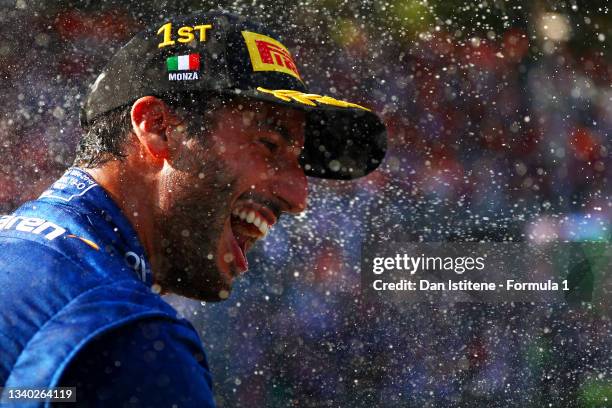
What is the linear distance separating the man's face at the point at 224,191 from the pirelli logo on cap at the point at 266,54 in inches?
2.6

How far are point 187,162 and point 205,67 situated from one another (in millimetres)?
155

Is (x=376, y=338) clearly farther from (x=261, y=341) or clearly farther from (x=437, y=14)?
(x=437, y=14)

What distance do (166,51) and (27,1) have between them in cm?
476

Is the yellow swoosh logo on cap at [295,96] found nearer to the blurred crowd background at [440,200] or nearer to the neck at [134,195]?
the neck at [134,195]

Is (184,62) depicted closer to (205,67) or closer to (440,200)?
(205,67)

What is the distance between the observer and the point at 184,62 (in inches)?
45.8

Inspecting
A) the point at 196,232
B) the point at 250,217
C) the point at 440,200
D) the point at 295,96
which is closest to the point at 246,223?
the point at 250,217

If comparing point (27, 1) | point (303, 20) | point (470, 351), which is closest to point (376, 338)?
point (470, 351)

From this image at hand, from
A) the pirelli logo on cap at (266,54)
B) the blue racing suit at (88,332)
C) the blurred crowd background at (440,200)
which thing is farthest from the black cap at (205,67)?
the blurred crowd background at (440,200)

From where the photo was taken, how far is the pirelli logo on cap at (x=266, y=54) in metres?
1.19

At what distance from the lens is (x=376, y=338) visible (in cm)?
574

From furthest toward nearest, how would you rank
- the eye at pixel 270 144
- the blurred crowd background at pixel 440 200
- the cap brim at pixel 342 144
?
1. the blurred crowd background at pixel 440 200
2. the cap brim at pixel 342 144
3. the eye at pixel 270 144

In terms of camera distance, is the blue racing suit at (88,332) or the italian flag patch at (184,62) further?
the italian flag patch at (184,62)

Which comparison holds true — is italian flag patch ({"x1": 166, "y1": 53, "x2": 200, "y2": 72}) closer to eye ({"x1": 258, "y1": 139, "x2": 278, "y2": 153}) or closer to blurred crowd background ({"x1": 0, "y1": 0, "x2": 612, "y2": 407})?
eye ({"x1": 258, "y1": 139, "x2": 278, "y2": 153})
